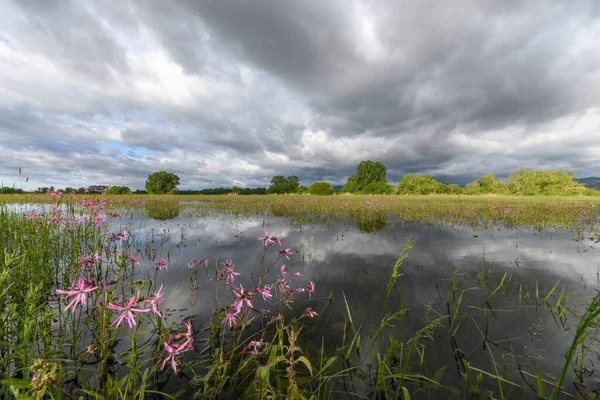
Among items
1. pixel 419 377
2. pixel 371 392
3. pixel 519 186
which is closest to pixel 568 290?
pixel 419 377

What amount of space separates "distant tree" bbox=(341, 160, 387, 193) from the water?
6972 centimetres

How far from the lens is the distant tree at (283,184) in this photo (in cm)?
9531

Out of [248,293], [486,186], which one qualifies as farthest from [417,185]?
[248,293]

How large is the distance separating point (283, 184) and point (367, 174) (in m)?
37.0

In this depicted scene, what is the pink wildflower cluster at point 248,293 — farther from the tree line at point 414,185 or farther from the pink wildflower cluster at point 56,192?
the tree line at point 414,185

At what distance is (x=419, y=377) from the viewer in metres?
2.30

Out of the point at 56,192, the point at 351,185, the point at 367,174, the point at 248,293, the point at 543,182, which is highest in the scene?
the point at 367,174

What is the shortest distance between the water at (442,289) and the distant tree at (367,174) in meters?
69.7

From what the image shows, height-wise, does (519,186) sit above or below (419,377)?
above

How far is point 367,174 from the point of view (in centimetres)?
7625

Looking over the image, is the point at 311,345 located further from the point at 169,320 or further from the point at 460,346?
the point at 169,320

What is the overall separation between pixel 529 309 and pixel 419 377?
2.48 metres

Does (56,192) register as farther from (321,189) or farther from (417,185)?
(417,185)

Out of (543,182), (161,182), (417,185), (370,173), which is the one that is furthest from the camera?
(161,182)
